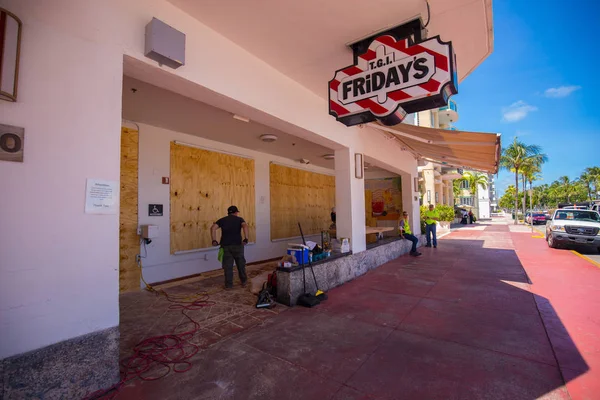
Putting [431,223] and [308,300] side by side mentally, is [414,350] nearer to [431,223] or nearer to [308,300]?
[308,300]

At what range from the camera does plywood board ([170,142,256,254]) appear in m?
6.55

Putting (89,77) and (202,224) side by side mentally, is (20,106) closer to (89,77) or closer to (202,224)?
(89,77)

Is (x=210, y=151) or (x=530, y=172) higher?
(x=530, y=172)

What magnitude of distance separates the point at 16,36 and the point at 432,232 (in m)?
12.0

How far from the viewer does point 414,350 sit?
124 inches

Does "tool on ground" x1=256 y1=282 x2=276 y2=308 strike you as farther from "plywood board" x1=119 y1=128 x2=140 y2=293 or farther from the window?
the window

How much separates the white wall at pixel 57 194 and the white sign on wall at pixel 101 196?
49mm

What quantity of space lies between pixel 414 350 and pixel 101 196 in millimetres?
3593

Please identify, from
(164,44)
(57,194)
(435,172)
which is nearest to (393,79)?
(164,44)

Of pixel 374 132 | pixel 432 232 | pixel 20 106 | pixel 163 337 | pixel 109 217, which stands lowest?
pixel 163 337

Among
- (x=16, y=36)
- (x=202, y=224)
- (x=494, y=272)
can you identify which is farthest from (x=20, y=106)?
(x=494, y=272)

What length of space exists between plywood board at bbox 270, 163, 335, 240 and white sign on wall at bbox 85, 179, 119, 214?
662cm

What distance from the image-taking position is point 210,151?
7.32 m

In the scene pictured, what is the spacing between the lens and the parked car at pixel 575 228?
382 inches
